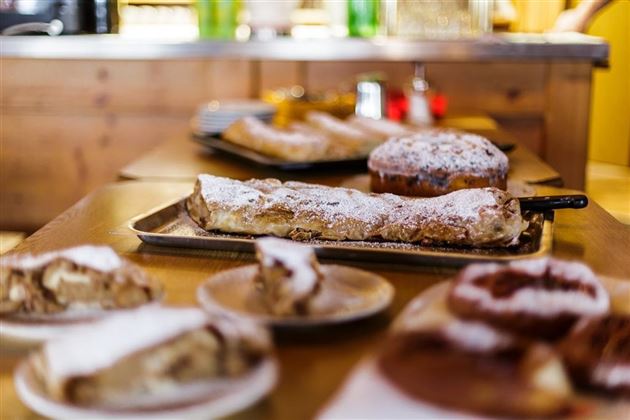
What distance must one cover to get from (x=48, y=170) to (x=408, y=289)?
2798 millimetres

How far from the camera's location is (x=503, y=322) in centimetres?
63

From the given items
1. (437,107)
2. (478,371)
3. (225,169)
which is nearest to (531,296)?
(478,371)

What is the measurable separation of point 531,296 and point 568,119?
8.75 ft

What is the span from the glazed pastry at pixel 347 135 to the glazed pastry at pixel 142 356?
1280mm

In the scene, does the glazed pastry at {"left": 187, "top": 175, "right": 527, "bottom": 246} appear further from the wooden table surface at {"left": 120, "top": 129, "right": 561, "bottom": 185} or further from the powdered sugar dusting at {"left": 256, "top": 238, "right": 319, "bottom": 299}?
the wooden table surface at {"left": 120, "top": 129, "right": 561, "bottom": 185}

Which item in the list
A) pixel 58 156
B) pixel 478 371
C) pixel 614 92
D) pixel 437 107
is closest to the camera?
pixel 478 371

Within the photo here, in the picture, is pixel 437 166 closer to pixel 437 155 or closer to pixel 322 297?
pixel 437 155

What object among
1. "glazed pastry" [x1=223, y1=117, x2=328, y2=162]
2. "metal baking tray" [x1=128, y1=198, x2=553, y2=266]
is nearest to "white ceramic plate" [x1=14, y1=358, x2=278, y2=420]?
"metal baking tray" [x1=128, y1=198, x2=553, y2=266]

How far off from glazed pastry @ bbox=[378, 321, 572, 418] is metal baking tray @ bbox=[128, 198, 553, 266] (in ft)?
1.08

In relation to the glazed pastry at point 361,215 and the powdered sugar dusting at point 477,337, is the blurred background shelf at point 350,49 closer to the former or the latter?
the glazed pastry at point 361,215

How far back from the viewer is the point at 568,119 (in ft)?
10.4

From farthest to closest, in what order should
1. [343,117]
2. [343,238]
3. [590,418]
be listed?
[343,117]
[343,238]
[590,418]

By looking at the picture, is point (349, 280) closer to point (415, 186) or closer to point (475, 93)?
point (415, 186)

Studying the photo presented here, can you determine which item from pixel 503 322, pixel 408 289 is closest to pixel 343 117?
pixel 408 289
